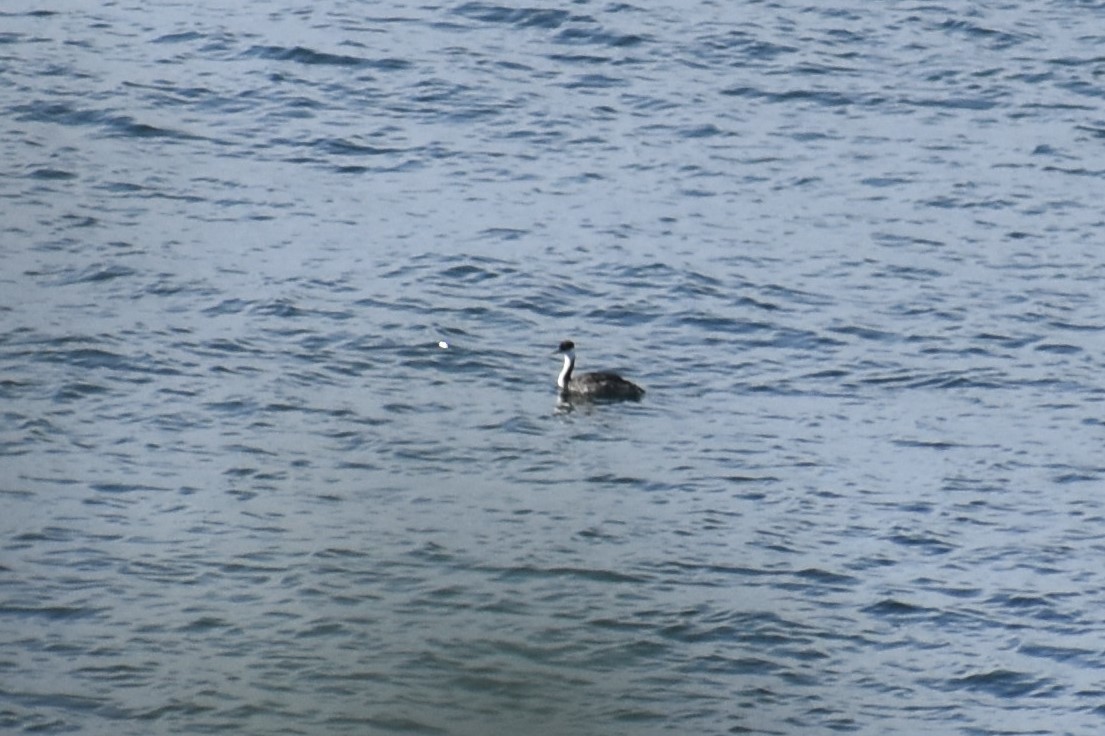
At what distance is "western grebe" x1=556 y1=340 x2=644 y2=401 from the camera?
1870 cm

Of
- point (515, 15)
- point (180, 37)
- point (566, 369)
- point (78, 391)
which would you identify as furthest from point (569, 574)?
point (515, 15)

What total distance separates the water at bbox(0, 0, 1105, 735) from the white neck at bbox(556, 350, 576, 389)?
20cm

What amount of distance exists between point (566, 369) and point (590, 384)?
118cm

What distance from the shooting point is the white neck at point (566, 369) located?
19531 millimetres

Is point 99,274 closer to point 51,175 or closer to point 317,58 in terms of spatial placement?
point 51,175

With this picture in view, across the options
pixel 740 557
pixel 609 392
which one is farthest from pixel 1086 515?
pixel 609 392

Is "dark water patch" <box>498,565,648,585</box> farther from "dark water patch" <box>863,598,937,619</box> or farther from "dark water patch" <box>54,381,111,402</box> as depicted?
"dark water patch" <box>54,381,111,402</box>

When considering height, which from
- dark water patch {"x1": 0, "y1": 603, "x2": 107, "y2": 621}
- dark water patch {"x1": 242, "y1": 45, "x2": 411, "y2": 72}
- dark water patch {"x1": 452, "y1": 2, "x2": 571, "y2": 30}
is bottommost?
dark water patch {"x1": 0, "y1": 603, "x2": 107, "y2": 621}

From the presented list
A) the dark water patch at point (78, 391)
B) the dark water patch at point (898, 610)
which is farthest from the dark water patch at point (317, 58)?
the dark water patch at point (898, 610)

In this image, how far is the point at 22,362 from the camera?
62.0ft

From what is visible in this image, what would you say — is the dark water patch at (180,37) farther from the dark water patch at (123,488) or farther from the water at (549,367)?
the dark water patch at (123,488)

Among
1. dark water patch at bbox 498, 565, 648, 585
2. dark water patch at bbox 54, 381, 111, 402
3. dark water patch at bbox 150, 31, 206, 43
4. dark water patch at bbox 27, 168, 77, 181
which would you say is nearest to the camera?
dark water patch at bbox 498, 565, 648, 585

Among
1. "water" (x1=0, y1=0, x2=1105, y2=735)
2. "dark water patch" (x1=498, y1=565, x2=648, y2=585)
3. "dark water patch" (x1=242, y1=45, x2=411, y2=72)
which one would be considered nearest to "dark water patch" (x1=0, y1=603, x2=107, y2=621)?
"water" (x1=0, y1=0, x2=1105, y2=735)

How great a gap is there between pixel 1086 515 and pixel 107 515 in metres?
7.29
